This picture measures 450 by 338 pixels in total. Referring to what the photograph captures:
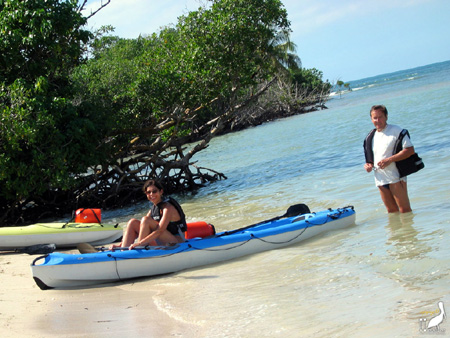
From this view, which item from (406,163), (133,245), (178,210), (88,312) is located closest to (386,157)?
(406,163)

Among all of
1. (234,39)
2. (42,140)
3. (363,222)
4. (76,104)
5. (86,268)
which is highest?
(234,39)

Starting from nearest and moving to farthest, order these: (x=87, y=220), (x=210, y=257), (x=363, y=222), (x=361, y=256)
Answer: (x=361, y=256), (x=210, y=257), (x=363, y=222), (x=87, y=220)

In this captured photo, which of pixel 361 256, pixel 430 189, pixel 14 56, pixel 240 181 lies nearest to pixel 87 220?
pixel 14 56

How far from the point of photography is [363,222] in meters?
8.06

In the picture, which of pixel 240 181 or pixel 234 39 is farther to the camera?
pixel 240 181

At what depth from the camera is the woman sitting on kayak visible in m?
6.71

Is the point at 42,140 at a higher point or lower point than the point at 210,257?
higher

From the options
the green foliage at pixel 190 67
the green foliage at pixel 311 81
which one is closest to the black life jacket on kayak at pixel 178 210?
the green foliage at pixel 190 67

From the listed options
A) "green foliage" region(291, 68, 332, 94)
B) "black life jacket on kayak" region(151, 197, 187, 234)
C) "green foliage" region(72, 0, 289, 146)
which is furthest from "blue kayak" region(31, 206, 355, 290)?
"green foliage" region(291, 68, 332, 94)

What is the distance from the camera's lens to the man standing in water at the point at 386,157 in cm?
627

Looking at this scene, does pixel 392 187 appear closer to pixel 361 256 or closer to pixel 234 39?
pixel 361 256

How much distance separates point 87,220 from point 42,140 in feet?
8.66

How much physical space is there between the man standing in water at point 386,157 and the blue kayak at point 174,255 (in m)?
1.21

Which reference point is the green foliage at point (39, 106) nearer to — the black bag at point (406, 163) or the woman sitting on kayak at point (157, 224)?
the woman sitting on kayak at point (157, 224)
